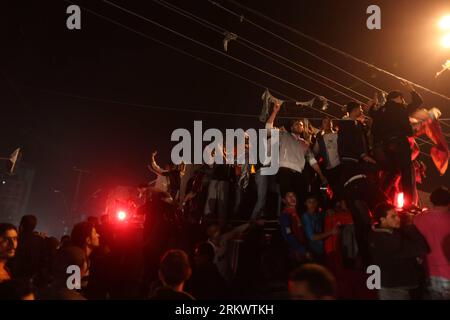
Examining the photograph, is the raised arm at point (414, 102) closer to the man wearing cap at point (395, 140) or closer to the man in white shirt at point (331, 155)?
the man wearing cap at point (395, 140)

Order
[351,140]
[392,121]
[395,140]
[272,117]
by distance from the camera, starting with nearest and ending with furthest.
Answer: [395,140] → [392,121] → [351,140] → [272,117]

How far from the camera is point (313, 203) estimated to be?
21.0 ft

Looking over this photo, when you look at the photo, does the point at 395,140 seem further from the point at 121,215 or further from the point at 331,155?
the point at 121,215

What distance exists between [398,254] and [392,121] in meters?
3.23

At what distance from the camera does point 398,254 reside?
4.74m

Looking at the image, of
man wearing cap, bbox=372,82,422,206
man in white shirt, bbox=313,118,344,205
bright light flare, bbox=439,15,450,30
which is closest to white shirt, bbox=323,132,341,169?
man in white shirt, bbox=313,118,344,205

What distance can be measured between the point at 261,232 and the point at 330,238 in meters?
1.97

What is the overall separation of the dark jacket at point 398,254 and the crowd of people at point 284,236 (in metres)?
0.01

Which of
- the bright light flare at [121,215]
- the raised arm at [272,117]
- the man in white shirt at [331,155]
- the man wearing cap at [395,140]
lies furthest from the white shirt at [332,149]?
the bright light flare at [121,215]

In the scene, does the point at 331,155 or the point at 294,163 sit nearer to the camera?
the point at 331,155

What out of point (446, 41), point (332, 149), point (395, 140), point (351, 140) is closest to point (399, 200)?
point (395, 140)

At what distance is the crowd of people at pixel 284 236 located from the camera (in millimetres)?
4646

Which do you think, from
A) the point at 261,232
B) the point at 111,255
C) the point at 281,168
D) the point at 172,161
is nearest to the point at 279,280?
the point at 261,232

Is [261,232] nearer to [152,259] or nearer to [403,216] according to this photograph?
[152,259]
